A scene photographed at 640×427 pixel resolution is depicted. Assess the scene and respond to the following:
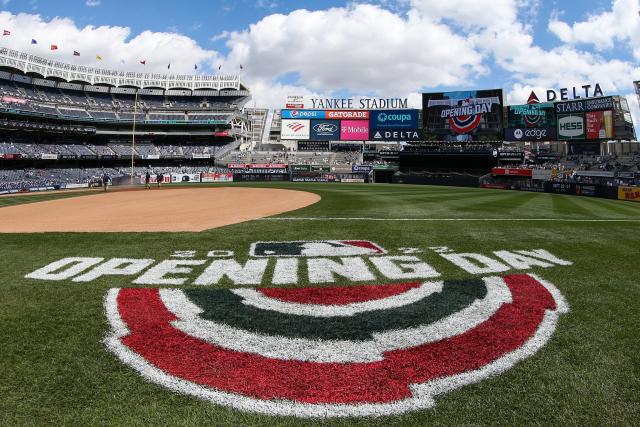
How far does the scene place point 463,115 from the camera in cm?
6122

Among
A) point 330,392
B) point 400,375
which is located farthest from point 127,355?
point 400,375

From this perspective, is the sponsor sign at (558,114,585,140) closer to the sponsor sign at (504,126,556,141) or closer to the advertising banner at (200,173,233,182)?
the sponsor sign at (504,126,556,141)

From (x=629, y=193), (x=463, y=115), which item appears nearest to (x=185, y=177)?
(x=463, y=115)

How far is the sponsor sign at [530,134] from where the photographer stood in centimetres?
5682

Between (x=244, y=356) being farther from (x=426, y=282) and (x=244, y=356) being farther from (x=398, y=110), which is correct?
(x=398, y=110)

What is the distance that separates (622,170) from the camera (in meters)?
47.2

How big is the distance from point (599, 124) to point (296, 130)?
48.1 m

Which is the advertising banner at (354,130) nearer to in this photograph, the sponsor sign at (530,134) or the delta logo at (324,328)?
the sponsor sign at (530,134)

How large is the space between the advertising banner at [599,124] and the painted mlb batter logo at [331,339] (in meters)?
59.6

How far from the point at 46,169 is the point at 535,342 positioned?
2737 inches

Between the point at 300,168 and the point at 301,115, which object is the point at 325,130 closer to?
the point at 301,115

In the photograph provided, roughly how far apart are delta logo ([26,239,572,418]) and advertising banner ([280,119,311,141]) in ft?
220

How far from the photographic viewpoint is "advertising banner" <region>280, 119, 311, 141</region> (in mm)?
73125

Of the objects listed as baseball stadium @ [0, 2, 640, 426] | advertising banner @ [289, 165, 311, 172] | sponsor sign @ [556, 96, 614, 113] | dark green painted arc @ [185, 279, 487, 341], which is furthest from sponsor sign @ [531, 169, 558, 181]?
dark green painted arc @ [185, 279, 487, 341]
